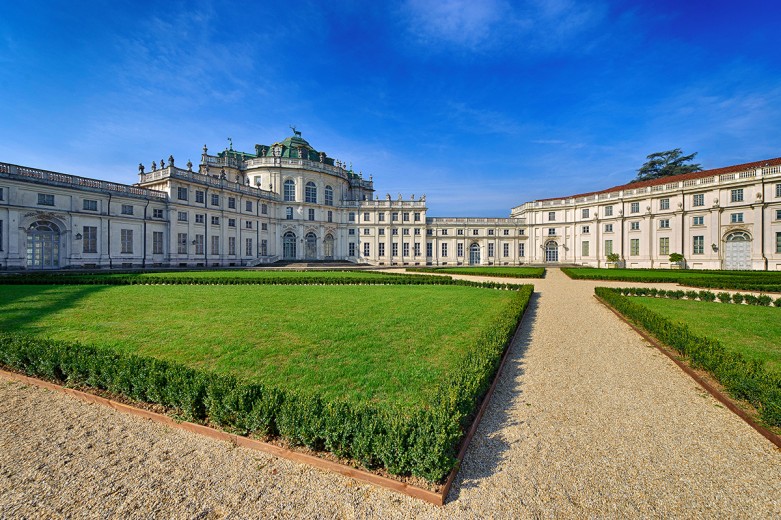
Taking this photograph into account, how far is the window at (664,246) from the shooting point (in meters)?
43.3

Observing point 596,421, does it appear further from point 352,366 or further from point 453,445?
point 352,366

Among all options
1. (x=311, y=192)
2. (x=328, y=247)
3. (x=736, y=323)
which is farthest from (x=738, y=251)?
(x=311, y=192)

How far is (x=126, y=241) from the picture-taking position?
34094 millimetres

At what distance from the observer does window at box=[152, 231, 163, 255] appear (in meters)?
36.1

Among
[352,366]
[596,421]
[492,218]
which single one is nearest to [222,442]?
[352,366]

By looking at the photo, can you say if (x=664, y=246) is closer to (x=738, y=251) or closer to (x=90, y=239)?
(x=738, y=251)

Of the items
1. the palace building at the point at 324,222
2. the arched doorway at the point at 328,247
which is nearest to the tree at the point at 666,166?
the palace building at the point at 324,222

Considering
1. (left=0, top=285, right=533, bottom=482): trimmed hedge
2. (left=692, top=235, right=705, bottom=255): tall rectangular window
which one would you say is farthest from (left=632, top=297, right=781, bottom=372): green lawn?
(left=692, top=235, right=705, bottom=255): tall rectangular window

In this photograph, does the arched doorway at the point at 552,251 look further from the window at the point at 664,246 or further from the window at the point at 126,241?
the window at the point at 126,241

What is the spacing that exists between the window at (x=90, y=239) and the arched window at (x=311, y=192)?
2544 centimetres

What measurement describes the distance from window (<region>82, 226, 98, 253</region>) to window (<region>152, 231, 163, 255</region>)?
4.73 meters

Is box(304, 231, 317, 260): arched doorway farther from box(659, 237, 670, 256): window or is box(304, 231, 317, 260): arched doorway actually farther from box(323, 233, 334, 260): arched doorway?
box(659, 237, 670, 256): window

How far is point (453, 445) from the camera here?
3951mm

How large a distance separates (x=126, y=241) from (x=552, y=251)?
54.8 m
